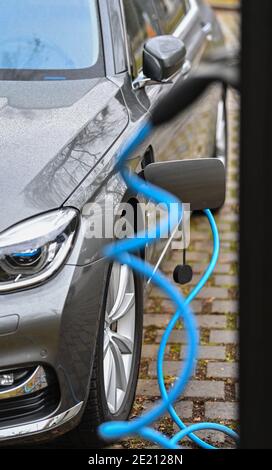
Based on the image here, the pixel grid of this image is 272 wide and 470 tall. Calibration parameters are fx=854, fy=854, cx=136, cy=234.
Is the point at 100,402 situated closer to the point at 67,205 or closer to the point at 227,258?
the point at 67,205

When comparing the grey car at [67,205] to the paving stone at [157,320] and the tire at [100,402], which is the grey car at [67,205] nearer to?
the tire at [100,402]

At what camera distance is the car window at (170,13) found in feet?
14.5

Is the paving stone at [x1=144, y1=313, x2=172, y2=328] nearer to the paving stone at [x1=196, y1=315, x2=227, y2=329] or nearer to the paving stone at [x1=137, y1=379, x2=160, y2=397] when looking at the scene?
the paving stone at [x1=196, y1=315, x2=227, y2=329]

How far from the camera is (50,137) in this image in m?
2.90

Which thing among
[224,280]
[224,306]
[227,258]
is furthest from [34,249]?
[227,258]

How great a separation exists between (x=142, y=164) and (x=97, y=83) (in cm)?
36

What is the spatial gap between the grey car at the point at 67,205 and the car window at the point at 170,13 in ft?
1.97

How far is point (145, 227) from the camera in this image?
3.24 m

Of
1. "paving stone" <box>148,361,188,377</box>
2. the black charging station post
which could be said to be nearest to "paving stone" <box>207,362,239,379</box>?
"paving stone" <box>148,361,188,377</box>

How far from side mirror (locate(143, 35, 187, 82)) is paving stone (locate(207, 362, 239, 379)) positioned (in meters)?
1.25

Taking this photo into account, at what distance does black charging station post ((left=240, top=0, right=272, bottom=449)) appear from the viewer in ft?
3.65

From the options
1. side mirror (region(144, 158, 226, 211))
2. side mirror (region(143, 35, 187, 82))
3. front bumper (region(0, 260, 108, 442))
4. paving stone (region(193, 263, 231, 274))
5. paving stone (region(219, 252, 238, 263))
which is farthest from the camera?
paving stone (region(219, 252, 238, 263))

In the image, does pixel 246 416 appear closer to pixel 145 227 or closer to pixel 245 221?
pixel 245 221

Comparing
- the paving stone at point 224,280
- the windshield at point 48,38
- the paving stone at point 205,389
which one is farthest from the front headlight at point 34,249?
the paving stone at point 224,280
